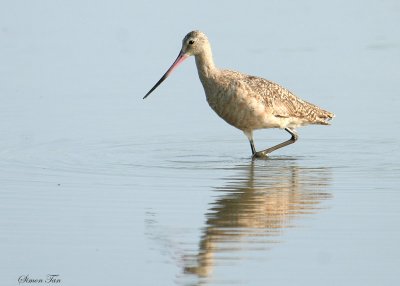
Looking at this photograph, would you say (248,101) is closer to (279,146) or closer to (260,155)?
(260,155)

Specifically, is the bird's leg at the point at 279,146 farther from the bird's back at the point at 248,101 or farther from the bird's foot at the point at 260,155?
the bird's back at the point at 248,101

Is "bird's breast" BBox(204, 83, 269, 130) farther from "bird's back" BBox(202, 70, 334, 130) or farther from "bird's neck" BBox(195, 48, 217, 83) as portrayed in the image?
"bird's neck" BBox(195, 48, 217, 83)

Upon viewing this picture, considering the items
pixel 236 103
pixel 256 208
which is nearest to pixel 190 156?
pixel 236 103

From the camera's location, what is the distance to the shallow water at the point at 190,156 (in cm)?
824

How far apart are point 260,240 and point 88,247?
1223 millimetres

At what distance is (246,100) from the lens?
40.8 feet

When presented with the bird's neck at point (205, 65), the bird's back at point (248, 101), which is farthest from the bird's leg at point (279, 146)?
the bird's neck at point (205, 65)

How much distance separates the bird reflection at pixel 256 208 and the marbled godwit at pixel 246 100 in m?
0.52

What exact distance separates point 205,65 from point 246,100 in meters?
0.64

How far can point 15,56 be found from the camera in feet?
55.9

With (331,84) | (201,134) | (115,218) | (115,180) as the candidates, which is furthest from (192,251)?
(331,84)

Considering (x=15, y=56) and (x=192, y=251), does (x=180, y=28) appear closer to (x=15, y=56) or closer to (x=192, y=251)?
(x=15, y=56)

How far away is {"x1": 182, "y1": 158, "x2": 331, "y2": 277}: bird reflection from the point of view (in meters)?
8.38

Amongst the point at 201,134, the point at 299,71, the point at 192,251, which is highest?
the point at 299,71
